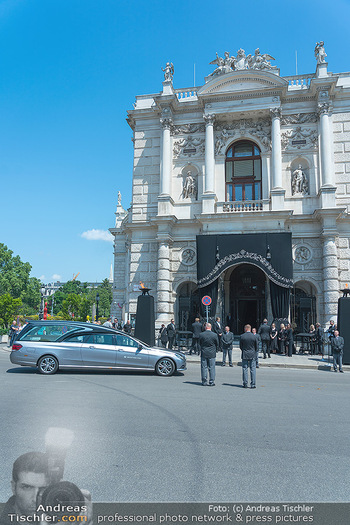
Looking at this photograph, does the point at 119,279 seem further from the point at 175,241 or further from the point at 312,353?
the point at 312,353

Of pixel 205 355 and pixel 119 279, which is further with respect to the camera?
pixel 119 279

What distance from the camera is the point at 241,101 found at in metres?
25.8

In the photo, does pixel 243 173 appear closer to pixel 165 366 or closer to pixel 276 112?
pixel 276 112

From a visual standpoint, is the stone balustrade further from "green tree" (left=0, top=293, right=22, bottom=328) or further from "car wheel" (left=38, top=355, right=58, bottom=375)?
"green tree" (left=0, top=293, right=22, bottom=328)

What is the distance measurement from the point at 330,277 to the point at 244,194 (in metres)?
7.71

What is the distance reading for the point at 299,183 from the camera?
2502cm

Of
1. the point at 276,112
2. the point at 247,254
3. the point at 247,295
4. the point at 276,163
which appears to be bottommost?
the point at 247,295

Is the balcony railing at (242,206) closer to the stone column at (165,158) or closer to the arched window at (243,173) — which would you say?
the arched window at (243,173)

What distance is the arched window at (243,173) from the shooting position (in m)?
26.3

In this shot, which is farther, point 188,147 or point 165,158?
point 188,147

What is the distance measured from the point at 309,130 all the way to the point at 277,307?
453 inches

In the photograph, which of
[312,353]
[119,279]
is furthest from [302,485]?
[119,279]

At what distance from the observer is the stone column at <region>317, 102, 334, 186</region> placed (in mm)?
23891

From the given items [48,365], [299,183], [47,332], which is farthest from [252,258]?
[48,365]
